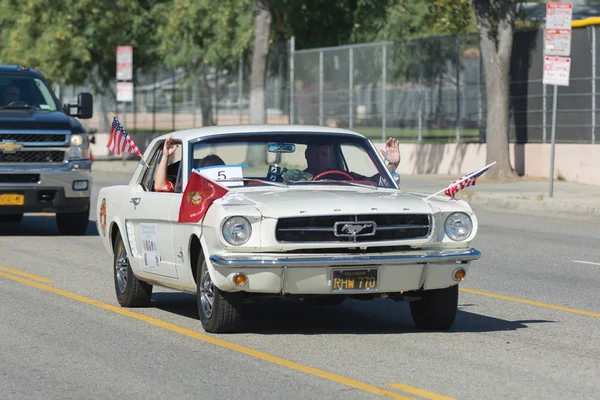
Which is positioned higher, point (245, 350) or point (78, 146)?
point (78, 146)

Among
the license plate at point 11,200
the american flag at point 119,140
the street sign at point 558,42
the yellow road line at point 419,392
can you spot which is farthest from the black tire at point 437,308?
the street sign at point 558,42

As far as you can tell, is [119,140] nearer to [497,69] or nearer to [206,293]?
[206,293]

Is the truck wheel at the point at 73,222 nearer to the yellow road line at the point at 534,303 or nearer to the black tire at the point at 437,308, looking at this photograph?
the yellow road line at the point at 534,303

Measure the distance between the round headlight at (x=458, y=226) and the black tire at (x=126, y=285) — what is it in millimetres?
2854

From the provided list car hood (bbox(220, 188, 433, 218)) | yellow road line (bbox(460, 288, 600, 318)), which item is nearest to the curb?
yellow road line (bbox(460, 288, 600, 318))

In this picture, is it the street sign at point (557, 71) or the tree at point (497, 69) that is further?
the tree at point (497, 69)

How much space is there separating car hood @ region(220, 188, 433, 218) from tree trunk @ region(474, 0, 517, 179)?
19.0m

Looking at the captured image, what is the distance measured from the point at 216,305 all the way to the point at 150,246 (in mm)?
1330

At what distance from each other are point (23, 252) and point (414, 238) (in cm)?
796

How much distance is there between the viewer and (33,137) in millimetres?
18031

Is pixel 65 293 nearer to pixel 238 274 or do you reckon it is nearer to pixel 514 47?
pixel 238 274

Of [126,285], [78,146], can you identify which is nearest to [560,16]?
[78,146]

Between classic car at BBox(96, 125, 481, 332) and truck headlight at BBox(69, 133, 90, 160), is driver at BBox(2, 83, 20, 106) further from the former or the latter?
classic car at BBox(96, 125, 481, 332)

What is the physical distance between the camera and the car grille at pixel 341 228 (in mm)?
8992
